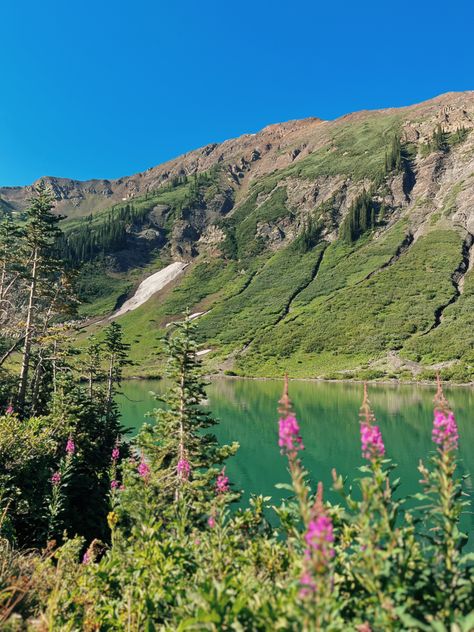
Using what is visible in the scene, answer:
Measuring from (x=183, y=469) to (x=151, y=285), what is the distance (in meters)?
171

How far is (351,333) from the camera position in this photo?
315 feet

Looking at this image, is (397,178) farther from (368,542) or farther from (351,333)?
(368,542)

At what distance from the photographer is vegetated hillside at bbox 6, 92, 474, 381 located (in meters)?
87.8

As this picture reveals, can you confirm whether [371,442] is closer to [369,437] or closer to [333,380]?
[369,437]

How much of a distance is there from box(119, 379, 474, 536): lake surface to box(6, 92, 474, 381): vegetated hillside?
1599cm

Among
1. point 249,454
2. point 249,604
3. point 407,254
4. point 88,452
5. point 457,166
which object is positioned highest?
point 457,166

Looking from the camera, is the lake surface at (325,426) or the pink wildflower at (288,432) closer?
the pink wildflower at (288,432)

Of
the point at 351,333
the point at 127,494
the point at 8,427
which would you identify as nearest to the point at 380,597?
the point at 127,494

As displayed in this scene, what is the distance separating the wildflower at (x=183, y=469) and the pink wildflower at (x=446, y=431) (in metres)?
8.07

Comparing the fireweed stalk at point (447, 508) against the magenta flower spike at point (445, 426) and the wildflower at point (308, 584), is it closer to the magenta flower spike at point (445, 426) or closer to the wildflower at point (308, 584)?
the magenta flower spike at point (445, 426)

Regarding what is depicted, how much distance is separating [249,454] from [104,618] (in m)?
29.3

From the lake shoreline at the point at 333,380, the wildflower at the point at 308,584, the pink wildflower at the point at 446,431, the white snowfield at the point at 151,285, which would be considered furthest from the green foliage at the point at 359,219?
the wildflower at the point at 308,584

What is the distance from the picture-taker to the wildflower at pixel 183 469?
10.9 meters

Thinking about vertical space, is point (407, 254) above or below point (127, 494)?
above
